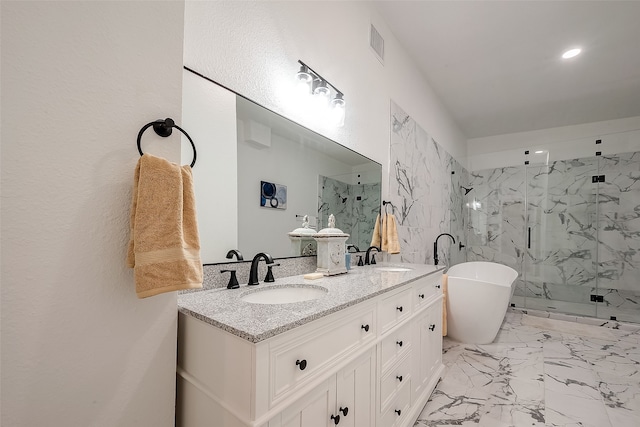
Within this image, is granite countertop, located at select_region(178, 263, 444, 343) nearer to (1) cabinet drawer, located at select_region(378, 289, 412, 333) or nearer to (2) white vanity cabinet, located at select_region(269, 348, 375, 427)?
(1) cabinet drawer, located at select_region(378, 289, 412, 333)

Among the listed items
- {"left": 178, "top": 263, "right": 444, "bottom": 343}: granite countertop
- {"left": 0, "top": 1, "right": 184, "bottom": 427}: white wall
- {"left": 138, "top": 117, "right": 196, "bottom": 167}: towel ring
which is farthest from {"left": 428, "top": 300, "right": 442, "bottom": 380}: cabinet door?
{"left": 138, "top": 117, "right": 196, "bottom": 167}: towel ring

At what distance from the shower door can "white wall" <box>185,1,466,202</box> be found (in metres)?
2.82

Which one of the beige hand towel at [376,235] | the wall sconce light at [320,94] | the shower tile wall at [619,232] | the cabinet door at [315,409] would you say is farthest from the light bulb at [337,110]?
the shower tile wall at [619,232]

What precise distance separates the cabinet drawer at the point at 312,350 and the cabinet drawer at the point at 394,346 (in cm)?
21

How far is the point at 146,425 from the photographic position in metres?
0.75

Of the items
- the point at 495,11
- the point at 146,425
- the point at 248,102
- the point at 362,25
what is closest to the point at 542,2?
the point at 495,11

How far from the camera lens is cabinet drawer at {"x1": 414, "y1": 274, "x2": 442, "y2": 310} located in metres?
1.64

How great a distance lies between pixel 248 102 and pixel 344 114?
84 centimetres

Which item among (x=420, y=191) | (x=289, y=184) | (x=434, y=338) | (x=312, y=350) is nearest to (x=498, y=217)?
(x=420, y=191)

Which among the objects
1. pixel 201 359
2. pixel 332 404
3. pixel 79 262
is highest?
pixel 79 262

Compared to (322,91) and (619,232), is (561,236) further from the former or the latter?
(322,91)

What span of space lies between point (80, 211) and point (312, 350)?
718mm

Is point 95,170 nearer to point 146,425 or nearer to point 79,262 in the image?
point 79,262

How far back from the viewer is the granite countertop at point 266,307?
703 millimetres
